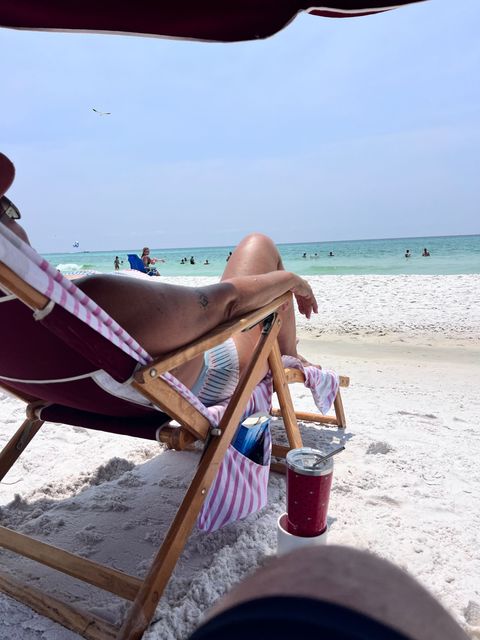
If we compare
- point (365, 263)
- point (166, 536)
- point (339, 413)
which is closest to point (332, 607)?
point (166, 536)

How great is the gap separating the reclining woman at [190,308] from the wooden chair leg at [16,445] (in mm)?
692

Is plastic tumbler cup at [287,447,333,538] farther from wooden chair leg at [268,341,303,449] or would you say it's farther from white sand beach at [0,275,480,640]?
wooden chair leg at [268,341,303,449]

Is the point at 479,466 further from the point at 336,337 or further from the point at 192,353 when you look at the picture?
the point at 336,337

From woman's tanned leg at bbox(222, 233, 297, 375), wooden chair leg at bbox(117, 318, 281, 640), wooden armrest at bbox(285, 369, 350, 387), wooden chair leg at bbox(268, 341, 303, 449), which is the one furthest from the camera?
woman's tanned leg at bbox(222, 233, 297, 375)

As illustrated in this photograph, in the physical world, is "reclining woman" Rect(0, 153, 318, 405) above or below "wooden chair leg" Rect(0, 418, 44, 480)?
above

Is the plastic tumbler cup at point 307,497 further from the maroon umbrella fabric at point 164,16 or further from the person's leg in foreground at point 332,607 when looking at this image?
the maroon umbrella fabric at point 164,16

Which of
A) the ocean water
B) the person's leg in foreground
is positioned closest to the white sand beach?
the person's leg in foreground

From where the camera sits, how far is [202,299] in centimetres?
148

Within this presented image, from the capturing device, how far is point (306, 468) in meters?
1.38

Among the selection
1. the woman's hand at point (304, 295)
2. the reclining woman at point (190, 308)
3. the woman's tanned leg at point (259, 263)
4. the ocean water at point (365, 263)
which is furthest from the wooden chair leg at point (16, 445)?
the ocean water at point (365, 263)

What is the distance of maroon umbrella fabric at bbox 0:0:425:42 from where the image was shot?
5.87ft

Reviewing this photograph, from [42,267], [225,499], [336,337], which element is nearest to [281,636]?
[42,267]

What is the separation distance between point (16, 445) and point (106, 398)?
752 mm

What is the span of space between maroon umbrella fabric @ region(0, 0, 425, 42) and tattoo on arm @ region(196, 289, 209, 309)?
3.61 feet
